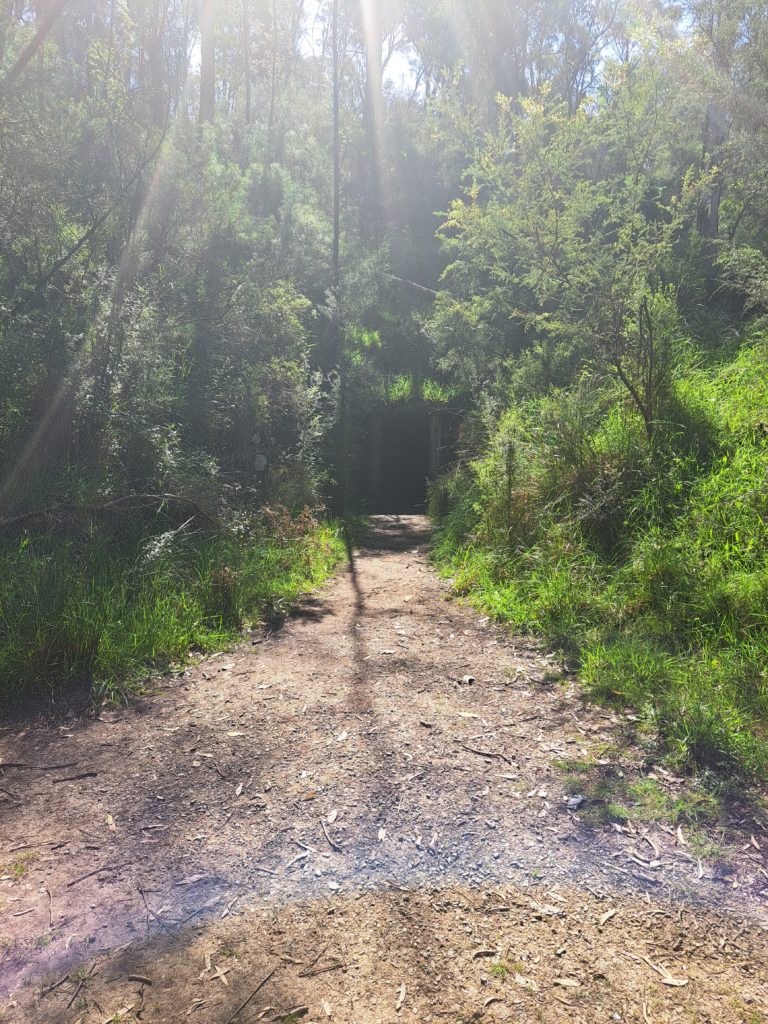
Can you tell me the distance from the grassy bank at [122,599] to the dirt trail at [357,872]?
1.51 feet

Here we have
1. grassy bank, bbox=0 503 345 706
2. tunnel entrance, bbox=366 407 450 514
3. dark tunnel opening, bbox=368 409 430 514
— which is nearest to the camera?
grassy bank, bbox=0 503 345 706

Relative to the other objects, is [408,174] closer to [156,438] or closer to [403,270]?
[403,270]

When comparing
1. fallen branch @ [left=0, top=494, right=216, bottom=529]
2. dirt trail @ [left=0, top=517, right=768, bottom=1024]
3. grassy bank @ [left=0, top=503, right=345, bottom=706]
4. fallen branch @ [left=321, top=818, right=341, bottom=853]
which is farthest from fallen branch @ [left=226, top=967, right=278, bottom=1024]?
fallen branch @ [left=0, top=494, right=216, bottom=529]

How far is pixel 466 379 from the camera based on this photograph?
464 inches

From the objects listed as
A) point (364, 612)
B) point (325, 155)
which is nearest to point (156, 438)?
point (364, 612)

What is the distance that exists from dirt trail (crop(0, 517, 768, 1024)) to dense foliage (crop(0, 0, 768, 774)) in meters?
0.69

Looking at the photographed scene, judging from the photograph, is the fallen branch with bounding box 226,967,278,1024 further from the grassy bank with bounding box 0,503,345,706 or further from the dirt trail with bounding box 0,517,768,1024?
the grassy bank with bounding box 0,503,345,706

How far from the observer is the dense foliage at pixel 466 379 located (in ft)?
14.3

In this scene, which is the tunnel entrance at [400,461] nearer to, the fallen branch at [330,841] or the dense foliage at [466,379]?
the dense foliage at [466,379]

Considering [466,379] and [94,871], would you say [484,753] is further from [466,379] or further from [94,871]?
[466,379]

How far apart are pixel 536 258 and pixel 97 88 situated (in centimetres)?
516

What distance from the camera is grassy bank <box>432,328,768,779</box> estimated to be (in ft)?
11.4

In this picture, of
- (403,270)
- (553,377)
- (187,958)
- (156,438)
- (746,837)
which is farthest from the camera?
(403,270)

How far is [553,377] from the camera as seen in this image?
873 cm
